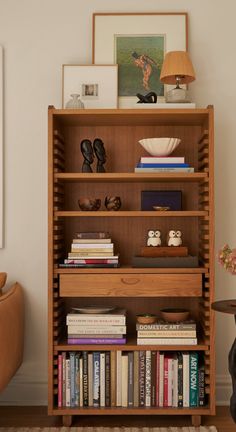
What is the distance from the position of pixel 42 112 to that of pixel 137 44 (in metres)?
0.66

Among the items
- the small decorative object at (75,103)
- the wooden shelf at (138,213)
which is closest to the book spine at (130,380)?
the wooden shelf at (138,213)

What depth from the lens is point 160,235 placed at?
328cm

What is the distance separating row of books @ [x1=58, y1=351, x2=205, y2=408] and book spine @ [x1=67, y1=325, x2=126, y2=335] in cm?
11

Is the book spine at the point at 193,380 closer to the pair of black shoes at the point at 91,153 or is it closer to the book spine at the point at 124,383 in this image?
the book spine at the point at 124,383

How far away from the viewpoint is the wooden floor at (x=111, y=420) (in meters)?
3.04

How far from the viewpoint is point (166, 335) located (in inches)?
119

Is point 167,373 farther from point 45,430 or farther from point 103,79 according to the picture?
point 103,79

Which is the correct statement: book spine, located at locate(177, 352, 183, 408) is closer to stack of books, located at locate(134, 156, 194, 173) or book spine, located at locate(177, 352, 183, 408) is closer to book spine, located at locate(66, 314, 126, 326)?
book spine, located at locate(66, 314, 126, 326)

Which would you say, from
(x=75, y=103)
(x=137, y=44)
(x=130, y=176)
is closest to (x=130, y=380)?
(x=130, y=176)

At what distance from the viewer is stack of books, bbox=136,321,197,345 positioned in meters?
3.01

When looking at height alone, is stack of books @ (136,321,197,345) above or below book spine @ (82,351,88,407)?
above

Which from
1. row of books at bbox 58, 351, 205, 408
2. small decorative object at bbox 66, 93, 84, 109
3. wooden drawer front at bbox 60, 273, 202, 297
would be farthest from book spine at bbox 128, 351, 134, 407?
small decorative object at bbox 66, 93, 84, 109

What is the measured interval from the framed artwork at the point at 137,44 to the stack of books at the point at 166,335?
127 centimetres

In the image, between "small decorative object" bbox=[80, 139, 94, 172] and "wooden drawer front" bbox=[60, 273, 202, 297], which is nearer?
"wooden drawer front" bbox=[60, 273, 202, 297]
